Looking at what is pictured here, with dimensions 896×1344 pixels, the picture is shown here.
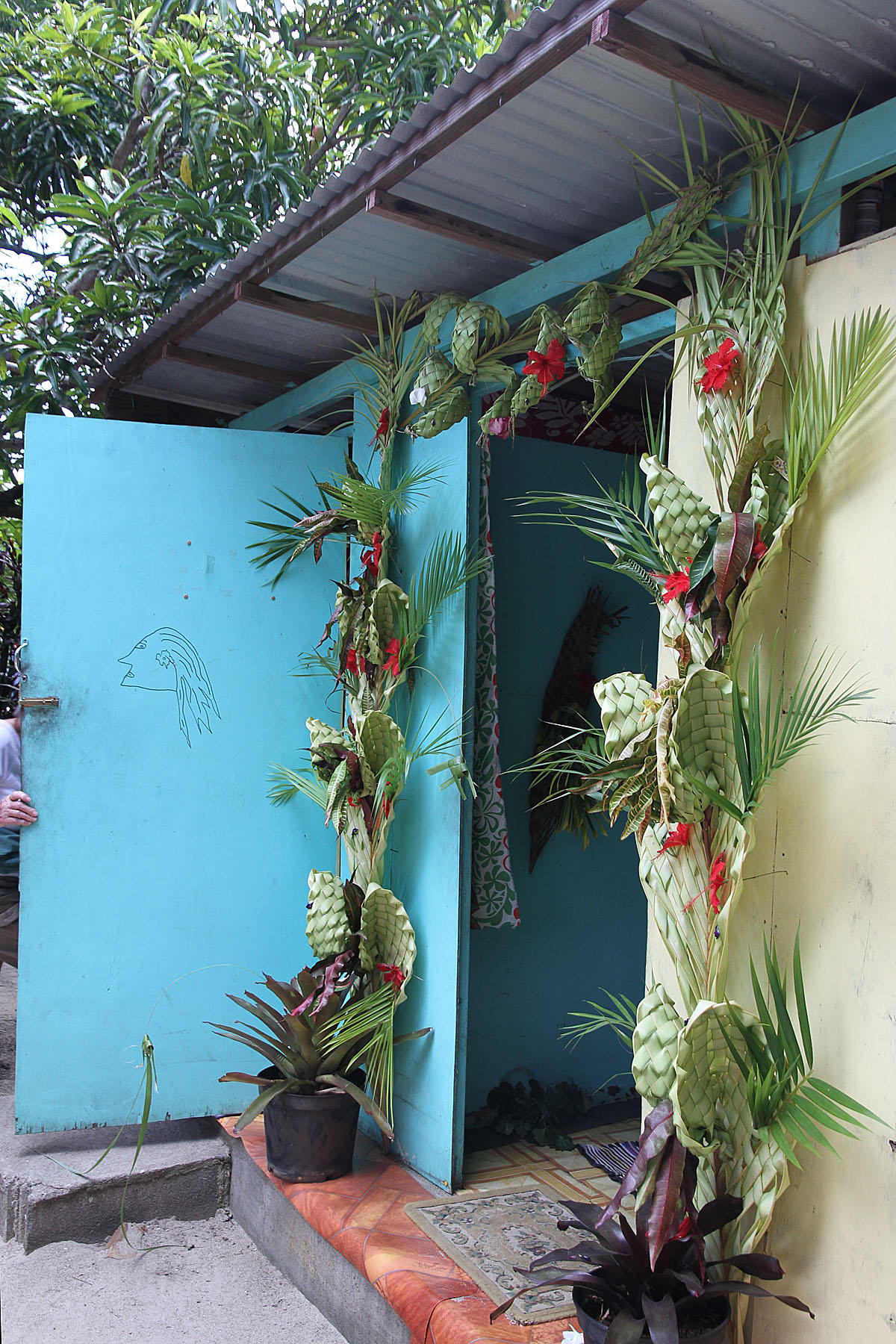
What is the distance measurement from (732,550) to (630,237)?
0.91m

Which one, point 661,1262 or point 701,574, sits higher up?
point 701,574

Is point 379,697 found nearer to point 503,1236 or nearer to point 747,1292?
point 503,1236

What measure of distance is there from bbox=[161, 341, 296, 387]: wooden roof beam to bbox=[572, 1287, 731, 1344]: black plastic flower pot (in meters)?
3.08

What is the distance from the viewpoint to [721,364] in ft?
6.23

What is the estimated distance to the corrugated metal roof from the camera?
67.4 inches

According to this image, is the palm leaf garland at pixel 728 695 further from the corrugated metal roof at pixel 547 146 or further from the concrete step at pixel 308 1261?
the concrete step at pixel 308 1261

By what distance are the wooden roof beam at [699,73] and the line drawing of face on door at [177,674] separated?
6.99 feet

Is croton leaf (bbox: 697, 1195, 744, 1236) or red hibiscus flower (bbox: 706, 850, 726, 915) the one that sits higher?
red hibiscus flower (bbox: 706, 850, 726, 915)

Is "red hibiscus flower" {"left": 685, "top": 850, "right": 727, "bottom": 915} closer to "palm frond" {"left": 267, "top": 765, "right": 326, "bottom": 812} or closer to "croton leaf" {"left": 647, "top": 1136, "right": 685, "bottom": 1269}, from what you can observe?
"croton leaf" {"left": 647, "top": 1136, "right": 685, "bottom": 1269}

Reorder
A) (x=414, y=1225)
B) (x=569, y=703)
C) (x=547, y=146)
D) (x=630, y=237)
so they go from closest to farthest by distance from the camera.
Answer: (x=547, y=146) → (x=630, y=237) → (x=414, y=1225) → (x=569, y=703)

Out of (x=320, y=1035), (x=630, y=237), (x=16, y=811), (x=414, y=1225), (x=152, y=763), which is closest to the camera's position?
(x=630, y=237)

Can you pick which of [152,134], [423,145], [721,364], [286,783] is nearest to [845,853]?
[721,364]

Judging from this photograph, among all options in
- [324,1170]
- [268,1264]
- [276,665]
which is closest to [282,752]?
[276,665]

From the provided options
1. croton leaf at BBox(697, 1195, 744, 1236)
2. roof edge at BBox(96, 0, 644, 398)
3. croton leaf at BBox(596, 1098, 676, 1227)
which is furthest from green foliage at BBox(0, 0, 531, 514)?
croton leaf at BBox(697, 1195, 744, 1236)
